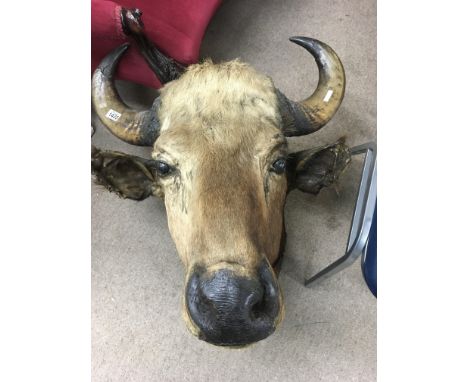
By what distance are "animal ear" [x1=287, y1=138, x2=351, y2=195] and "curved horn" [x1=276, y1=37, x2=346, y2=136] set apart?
0.15 m

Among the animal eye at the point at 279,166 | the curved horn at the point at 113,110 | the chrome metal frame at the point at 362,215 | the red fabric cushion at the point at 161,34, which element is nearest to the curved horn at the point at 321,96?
the animal eye at the point at 279,166

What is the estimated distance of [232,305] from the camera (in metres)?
1.50

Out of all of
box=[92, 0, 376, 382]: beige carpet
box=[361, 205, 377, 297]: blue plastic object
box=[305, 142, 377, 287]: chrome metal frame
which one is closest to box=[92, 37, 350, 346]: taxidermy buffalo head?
box=[305, 142, 377, 287]: chrome metal frame

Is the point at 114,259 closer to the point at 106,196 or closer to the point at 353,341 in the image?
the point at 106,196

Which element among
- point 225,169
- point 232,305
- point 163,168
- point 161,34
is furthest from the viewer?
point 161,34

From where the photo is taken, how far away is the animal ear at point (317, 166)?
2135mm

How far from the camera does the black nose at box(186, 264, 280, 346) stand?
1502 millimetres

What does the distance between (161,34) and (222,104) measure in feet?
3.81

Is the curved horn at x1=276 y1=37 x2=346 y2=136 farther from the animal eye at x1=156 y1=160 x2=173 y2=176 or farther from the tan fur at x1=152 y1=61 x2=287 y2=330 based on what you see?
the animal eye at x1=156 y1=160 x2=173 y2=176

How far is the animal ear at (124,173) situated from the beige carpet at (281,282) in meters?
0.73

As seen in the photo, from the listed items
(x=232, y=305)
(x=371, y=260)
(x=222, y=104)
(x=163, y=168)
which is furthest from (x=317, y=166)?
(x=232, y=305)

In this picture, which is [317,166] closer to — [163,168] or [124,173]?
[163,168]

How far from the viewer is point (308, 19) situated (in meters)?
3.56

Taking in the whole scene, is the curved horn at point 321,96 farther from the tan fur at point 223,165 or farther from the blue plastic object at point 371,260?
the blue plastic object at point 371,260
